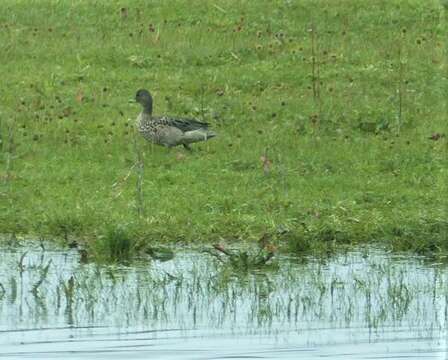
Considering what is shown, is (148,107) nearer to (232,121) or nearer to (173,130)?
(173,130)

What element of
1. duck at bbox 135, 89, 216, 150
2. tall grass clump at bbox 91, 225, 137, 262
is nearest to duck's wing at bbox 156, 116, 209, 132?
duck at bbox 135, 89, 216, 150

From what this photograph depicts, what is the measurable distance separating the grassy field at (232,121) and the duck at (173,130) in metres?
0.18

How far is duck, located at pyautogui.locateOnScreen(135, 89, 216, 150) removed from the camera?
759 inches

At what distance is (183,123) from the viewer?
19.3 m

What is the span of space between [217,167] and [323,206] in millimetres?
2239

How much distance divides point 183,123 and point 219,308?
693cm

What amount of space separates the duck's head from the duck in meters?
0.44

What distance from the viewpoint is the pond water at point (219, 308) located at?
11.5 metres

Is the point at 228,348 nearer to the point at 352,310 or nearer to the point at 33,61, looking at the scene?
the point at 352,310

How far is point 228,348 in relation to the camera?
11.4 m

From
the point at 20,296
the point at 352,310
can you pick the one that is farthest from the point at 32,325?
the point at 352,310

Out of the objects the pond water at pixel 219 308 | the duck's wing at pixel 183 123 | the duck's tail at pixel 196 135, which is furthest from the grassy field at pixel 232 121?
the pond water at pixel 219 308

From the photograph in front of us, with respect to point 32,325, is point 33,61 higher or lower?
higher

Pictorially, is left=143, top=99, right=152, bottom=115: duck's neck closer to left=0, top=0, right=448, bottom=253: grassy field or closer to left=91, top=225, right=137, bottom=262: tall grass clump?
left=0, top=0, right=448, bottom=253: grassy field
